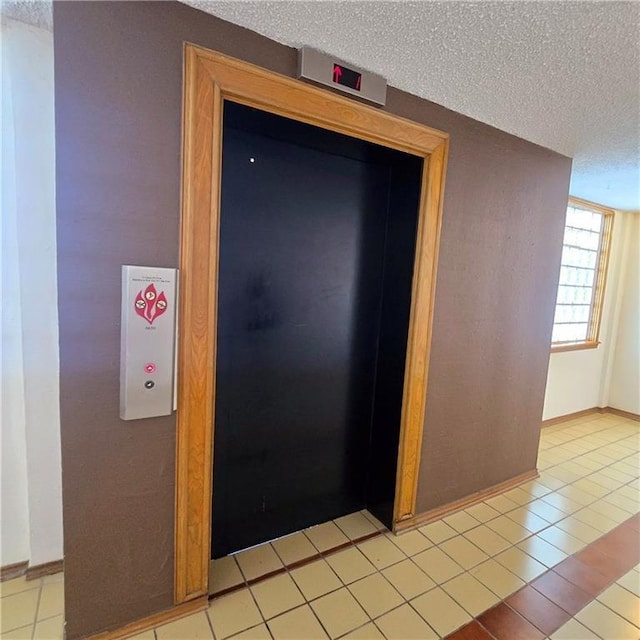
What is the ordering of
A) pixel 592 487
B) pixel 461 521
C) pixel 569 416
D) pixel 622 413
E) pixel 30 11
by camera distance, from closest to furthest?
pixel 30 11
pixel 461 521
pixel 592 487
pixel 569 416
pixel 622 413

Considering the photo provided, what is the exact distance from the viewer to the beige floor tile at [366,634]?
151cm

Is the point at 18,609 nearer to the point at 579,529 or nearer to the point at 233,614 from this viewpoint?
the point at 233,614

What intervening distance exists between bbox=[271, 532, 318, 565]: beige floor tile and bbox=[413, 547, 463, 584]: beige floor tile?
55 centimetres

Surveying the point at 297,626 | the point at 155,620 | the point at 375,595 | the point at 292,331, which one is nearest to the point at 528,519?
the point at 375,595

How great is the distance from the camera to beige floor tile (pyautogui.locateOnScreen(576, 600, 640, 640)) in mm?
1592

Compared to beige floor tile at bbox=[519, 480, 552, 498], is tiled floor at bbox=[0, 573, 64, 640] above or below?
below

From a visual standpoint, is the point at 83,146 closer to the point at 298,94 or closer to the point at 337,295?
the point at 298,94

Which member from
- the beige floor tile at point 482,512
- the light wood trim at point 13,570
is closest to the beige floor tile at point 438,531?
the beige floor tile at point 482,512

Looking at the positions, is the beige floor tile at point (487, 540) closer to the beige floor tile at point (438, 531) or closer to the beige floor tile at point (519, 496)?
the beige floor tile at point (438, 531)

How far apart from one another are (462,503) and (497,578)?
567 mm

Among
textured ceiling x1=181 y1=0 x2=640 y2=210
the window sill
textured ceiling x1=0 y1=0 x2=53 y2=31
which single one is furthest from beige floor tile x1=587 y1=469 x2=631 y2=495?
textured ceiling x1=0 y1=0 x2=53 y2=31

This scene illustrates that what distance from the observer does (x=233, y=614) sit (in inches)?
62.4

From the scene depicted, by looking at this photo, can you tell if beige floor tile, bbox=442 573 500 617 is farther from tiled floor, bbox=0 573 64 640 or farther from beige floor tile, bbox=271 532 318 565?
tiled floor, bbox=0 573 64 640

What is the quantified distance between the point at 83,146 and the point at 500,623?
2407 mm
